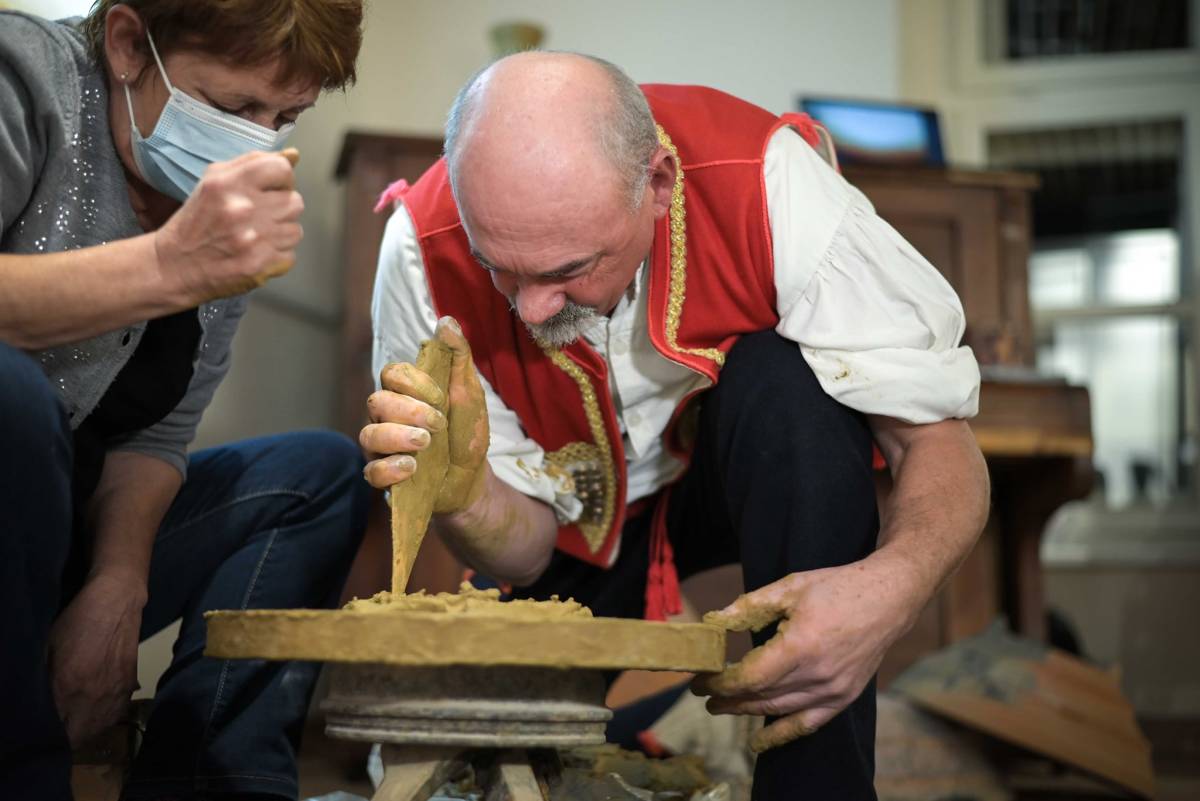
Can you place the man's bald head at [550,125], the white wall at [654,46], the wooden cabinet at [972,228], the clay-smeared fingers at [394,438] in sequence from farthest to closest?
the white wall at [654,46], the wooden cabinet at [972,228], the man's bald head at [550,125], the clay-smeared fingers at [394,438]

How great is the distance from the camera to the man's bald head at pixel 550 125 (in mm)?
1215

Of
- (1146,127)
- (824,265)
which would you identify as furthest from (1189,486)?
(824,265)

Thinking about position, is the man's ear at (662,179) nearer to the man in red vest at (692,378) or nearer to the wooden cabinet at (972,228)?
the man in red vest at (692,378)

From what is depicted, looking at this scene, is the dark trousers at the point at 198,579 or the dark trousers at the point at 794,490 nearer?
the dark trousers at the point at 198,579

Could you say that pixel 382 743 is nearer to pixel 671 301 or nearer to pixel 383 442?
pixel 383 442

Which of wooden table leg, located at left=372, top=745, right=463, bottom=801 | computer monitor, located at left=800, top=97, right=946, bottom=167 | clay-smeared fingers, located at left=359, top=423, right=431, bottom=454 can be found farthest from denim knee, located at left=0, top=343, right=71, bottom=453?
computer monitor, located at left=800, top=97, right=946, bottom=167

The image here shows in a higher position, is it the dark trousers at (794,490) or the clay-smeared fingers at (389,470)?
the clay-smeared fingers at (389,470)

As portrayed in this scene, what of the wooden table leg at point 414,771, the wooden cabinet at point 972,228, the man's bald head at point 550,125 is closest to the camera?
the wooden table leg at point 414,771

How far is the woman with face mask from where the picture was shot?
0.99 meters

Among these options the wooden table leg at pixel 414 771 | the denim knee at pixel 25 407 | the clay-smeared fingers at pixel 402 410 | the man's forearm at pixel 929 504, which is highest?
the denim knee at pixel 25 407

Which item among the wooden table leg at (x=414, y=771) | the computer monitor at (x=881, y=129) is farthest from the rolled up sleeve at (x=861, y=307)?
the computer monitor at (x=881, y=129)

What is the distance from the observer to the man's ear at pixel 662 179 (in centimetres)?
135

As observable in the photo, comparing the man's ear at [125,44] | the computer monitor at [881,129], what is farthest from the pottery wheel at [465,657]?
the computer monitor at [881,129]

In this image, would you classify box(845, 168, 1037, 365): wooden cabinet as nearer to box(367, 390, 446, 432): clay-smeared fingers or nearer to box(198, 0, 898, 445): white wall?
box(198, 0, 898, 445): white wall
